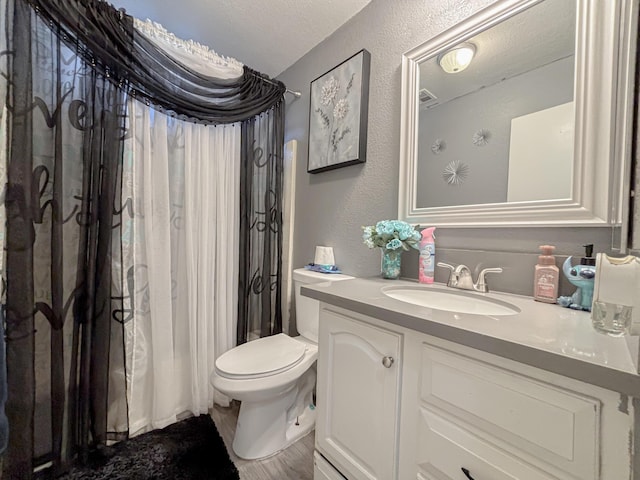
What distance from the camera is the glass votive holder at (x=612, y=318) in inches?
19.1

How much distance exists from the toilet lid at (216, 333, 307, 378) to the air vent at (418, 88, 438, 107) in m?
1.31

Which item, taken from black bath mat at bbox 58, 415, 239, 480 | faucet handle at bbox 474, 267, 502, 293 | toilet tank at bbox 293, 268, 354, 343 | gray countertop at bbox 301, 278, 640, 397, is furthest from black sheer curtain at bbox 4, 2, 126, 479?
faucet handle at bbox 474, 267, 502, 293

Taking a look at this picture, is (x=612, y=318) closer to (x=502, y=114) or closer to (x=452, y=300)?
(x=452, y=300)

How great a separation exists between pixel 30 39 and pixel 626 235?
6.55 ft

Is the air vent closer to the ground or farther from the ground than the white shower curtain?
farther from the ground

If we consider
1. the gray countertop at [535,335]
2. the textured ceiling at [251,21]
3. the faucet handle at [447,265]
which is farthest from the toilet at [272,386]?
the textured ceiling at [251,21]

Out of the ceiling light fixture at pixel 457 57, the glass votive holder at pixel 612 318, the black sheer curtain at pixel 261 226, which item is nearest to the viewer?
the glass votive holder at pixel 612 318

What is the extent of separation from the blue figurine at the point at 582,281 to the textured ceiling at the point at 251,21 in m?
1.52

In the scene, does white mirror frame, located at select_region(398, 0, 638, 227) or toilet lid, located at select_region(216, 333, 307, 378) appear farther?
toilet lid, located at select_region(216, 333, 307, 378)

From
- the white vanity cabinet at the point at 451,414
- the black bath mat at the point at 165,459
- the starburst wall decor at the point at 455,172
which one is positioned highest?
the starburst wall decor at the point at 455,172

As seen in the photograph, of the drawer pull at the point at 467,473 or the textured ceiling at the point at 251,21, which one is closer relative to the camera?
the drawer pull at the point at 467,473

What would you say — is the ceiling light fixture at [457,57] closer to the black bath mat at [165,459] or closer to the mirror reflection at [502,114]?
the mirror reflection at [502,114]

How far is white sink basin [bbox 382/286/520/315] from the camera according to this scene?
810mm

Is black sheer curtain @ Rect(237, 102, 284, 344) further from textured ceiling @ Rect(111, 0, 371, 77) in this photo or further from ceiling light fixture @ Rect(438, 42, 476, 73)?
ceiling light fixture @ Rect(438, 42, 476, 73)
